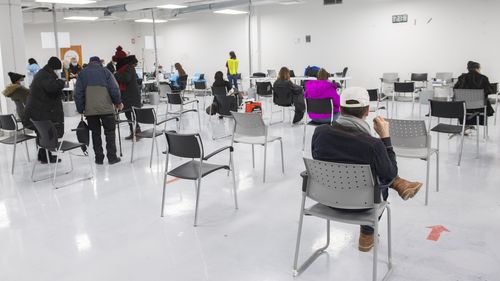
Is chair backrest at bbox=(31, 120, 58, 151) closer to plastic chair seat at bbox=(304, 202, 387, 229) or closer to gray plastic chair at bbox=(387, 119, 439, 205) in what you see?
plastic chair seat at bbox=(304, 202, 387, 229)

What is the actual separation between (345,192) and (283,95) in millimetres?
5850

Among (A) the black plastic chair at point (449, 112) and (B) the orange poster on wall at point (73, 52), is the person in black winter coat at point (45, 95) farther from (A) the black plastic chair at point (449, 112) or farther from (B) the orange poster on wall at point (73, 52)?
(B) the orange poster on wall at point (73, 52)

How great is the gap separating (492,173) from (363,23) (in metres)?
8.74

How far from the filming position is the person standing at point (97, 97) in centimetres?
573

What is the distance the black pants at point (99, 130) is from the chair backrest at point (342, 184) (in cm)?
384

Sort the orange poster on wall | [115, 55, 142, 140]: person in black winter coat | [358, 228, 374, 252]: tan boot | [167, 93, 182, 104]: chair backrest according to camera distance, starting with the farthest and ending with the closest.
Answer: the orange poster on wall
[167, 93, 182, 104]: chair backrest
[115, 55, 142, 140]: person in black winter coat
[358, 228, 374, 252]: tan boot

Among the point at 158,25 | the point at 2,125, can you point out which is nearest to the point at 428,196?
the point at 2,125

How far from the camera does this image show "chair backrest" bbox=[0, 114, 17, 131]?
18.6 feet

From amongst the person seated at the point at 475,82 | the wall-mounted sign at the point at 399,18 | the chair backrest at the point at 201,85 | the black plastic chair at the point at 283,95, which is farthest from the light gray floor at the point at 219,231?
the wall-mounted sign at the point at 399,18

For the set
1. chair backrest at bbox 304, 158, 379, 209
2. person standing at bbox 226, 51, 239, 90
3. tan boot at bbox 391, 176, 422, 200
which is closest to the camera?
chair backrest at bbox 304, 158, 379, 209

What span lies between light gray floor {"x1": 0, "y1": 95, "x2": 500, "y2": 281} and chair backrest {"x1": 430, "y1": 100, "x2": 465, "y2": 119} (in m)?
0.60

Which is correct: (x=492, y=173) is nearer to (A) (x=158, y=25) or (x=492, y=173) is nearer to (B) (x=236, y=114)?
(B) (x=236, y=114)

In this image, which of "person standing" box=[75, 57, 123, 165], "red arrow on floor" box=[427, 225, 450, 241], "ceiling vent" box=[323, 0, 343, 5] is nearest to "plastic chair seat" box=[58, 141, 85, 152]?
"person standing" box=[75, 57, 123, 165]

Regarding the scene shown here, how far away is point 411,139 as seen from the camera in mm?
4391
